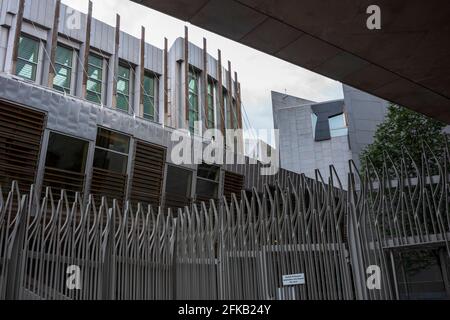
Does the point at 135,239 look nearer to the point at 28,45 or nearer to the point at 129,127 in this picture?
the point at 129,127

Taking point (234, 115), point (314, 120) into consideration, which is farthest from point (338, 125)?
point (234, 115)

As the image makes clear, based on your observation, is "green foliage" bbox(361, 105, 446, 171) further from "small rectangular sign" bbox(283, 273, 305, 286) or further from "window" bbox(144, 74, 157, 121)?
"small rectangular sign" bbox(283, 273, 305, 286)

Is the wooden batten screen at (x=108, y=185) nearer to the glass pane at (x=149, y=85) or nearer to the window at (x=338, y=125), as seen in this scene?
the glass pane at (x=149, y=85)

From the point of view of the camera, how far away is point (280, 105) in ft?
134

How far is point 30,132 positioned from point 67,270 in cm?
750

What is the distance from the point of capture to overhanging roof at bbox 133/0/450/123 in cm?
539

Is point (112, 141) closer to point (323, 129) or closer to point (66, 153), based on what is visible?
point (66, 153)

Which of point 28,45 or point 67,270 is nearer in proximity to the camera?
point 67,270

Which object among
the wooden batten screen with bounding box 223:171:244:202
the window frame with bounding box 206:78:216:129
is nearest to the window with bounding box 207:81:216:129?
the window frame with bounding box 206:78:216:129

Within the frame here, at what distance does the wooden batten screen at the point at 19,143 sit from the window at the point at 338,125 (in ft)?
91.0

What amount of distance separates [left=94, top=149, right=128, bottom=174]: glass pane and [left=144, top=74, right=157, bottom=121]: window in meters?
5.27

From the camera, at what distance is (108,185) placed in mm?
15148

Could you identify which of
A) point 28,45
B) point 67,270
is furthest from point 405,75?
point 28,45
